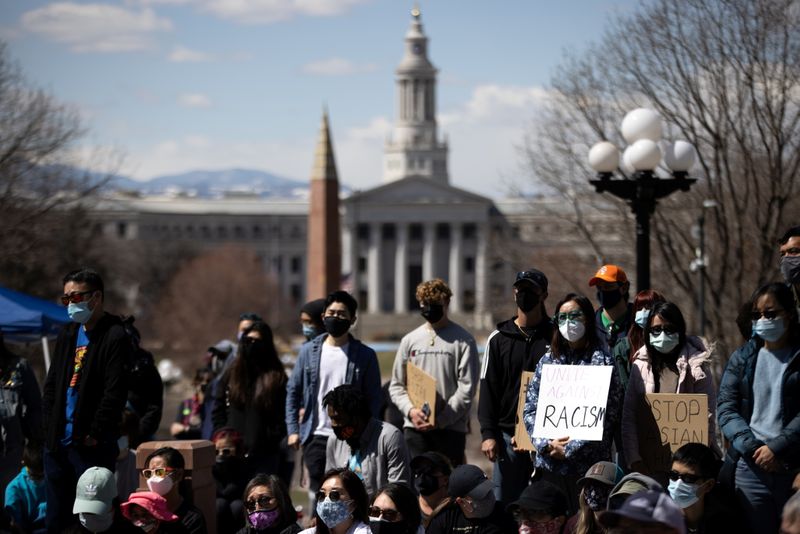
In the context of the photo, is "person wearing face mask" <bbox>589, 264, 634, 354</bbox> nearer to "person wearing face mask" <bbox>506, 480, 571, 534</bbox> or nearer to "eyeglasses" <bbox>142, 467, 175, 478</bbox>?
"person wearing face mask" <bbox>506, 480, 571, 534</bbox>

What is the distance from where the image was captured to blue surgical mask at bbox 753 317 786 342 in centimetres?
810

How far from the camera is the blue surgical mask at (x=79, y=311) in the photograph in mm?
9227

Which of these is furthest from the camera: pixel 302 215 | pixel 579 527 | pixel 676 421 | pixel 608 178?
pixel 302 215

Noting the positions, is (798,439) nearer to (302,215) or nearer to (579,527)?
(579,527)

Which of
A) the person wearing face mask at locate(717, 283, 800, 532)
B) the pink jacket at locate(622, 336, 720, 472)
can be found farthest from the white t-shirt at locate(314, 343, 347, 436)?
the person wearing face mask at locate(717, 283, 800, 532)

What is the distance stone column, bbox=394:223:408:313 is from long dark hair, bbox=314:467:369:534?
121 m

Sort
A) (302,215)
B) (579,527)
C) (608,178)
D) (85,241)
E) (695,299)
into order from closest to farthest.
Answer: (579,527), (608,178), (695,299), (85,241), (302,215)

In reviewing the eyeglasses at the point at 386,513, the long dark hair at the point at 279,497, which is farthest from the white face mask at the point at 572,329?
the long dark hair at the point at 279,497

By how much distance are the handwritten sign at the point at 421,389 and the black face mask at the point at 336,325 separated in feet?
2.02

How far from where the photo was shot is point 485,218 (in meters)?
129

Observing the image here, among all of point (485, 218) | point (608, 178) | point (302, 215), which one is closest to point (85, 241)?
point (608, 178)

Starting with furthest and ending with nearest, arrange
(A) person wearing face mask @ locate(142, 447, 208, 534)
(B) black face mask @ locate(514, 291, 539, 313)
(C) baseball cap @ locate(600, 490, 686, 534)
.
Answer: (B) black face mask @ locate(514, 291, 539, 313)
(A) person wearing face mask @ locate(142, 447, 208, 534)
(C) baseball cap @ locate(600, 490, 686, 534)

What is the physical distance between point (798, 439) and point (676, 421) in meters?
0.99

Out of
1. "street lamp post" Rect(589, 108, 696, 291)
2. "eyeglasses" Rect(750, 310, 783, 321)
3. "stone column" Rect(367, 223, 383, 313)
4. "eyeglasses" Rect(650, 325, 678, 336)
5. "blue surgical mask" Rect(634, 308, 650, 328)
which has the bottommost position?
"stone column" Rect(367, 223, 383, 313)
